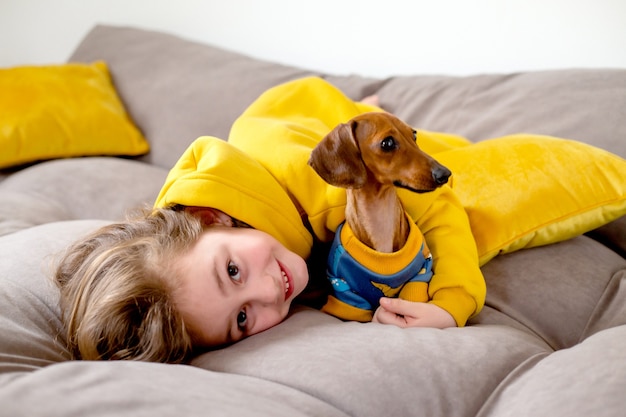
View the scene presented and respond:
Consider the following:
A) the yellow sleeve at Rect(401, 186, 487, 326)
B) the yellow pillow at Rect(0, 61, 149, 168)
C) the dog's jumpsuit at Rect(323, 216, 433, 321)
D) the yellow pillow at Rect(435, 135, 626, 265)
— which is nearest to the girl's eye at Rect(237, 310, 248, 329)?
the dog's jumpsuit at Rect(323, 216, 433, 321)

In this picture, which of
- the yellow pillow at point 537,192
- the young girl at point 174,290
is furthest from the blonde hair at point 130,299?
the yellow pillow at point 537,192

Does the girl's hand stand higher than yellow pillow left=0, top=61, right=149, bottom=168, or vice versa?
the girl's hand

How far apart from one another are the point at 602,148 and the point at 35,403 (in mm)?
1295

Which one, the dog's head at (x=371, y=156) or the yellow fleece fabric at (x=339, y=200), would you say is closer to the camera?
the dog's head at (x=371, y=156)

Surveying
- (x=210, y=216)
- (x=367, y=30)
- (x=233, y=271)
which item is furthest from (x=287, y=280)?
(x=367, y=30)

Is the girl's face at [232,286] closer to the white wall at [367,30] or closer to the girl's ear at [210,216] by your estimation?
the girl's ear at [210,216]

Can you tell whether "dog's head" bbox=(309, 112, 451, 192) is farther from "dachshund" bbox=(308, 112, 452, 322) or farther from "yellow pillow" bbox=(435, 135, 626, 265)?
"yellow pillow" bbox=(435, 135, 626, 265)

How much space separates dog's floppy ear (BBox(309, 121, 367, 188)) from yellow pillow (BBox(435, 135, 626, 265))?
40cm

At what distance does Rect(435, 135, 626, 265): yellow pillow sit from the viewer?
47.9 inches

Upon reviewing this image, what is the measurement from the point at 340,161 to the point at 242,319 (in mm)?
319

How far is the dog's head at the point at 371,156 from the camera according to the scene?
93 cm

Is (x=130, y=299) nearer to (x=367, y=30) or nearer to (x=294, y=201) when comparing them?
(x=294, y=201)

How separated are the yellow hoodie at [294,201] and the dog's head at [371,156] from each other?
0.19 m

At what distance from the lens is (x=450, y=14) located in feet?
6.64
